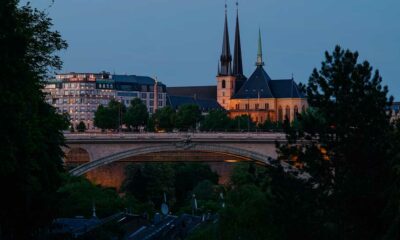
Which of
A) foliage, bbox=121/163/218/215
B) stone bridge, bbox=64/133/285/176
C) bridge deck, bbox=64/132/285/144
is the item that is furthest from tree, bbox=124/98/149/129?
bridge deck, bbox=64/132/285/144

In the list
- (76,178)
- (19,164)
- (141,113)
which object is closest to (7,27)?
(19,164)

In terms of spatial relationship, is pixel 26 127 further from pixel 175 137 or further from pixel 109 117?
pixel 109 117

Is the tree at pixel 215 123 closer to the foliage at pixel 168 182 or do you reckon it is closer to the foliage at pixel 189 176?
the foliage at pixel 189 176

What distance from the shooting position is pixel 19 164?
29891mm

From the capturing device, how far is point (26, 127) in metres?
28.8

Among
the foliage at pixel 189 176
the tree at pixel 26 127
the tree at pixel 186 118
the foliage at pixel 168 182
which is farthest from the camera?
the tree at pixel 186 118

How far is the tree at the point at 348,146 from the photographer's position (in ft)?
113

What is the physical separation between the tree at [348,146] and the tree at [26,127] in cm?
965

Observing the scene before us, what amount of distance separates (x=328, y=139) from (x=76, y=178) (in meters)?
47.3

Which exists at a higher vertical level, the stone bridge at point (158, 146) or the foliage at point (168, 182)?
the stone bridge at point (158, 146)

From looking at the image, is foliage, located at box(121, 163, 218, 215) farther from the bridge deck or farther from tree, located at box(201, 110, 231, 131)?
tree, located at box(201, 110, 231, 131)

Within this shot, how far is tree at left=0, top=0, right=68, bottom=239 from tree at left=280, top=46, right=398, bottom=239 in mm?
9648

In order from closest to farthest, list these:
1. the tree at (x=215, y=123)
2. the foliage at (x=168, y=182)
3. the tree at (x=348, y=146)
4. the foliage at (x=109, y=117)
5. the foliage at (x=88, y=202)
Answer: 1. the tree at (x=348, y=146)
2. the foliage at (x=88, y=202)
3. the foliage at (x=168, y=182)
4. the tree at (x=215, y=123)
5. the foliage at (x=109, y=117)

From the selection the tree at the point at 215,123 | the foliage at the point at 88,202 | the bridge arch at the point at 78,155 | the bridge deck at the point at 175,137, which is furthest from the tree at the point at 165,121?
the foliage at the point at 88,202
